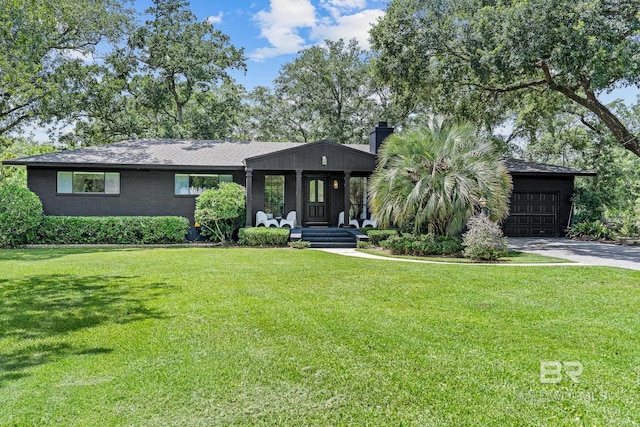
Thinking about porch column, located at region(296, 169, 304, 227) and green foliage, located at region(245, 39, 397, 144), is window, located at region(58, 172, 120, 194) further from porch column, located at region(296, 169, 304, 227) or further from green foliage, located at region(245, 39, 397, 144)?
green foliage, located at region(245, 39, 397, 144)

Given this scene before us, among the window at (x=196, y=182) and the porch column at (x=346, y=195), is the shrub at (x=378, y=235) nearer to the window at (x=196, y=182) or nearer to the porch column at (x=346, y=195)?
the porch column at (x=346, y=195)

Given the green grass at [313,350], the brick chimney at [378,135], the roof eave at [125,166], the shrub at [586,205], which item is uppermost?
→ the brick chimney at [378,135]

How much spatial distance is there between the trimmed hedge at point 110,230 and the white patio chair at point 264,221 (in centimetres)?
281

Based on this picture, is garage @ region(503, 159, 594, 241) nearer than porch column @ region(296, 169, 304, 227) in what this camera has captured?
No

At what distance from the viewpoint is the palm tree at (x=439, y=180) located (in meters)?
11.6

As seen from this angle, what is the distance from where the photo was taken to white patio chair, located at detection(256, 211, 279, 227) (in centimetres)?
1636

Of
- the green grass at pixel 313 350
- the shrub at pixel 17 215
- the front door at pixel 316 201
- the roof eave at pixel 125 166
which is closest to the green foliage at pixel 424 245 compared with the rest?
the green grass at pixel 313 350

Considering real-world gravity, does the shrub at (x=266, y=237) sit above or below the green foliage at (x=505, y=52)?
below

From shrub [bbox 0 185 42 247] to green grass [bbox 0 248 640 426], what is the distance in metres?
6.81

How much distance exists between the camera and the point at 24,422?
2785 millimetres

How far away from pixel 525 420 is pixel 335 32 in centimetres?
3027

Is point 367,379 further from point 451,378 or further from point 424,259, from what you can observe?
point 424,259

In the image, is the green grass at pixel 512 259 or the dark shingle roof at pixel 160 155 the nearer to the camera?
the green grass at pixel 512 259

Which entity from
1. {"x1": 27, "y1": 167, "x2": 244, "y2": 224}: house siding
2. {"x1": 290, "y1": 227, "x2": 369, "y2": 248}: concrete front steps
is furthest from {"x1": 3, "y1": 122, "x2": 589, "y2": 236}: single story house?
{"x1": 290, "y1": 227, "x2": 369, "y2": 248}: concrete front steps
